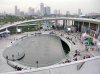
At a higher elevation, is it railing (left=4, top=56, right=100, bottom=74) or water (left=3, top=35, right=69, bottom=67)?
railing (left=4, top=56, right=100, bottom=74)

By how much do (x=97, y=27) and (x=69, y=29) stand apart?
864cm

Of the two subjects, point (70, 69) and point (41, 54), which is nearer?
point (70, 69)

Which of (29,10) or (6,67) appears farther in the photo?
(29,10)

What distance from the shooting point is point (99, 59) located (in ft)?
12.9

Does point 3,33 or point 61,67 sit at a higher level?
point 61,67

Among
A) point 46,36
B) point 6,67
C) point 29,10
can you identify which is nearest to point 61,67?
point 6,67

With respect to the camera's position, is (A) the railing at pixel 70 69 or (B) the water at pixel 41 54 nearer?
(A) the railing at pixel 70 69

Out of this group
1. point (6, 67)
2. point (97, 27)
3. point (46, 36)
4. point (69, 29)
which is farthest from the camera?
point (69, 29)

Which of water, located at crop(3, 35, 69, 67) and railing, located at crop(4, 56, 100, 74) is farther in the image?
water, located at crop(3, 35, 69, 67)

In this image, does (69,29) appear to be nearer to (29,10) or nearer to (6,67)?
(6,67)

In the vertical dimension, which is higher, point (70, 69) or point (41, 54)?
point (70, 69)

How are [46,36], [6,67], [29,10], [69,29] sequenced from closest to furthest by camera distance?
[6,67], [46,36], [69,29], [29,10]

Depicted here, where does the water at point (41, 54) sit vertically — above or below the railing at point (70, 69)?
below

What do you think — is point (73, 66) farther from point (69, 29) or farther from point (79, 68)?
point (69, 29)
